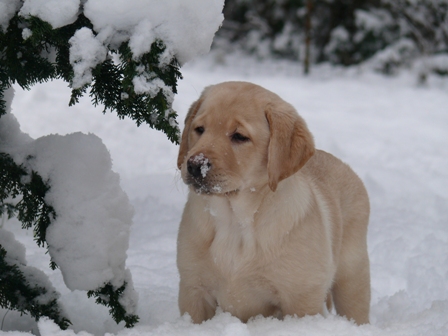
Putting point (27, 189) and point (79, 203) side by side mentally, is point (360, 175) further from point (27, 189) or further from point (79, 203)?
point (27, 189)

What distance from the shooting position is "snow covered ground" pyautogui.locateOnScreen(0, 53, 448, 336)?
3.36 m

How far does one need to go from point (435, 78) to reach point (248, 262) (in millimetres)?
10842


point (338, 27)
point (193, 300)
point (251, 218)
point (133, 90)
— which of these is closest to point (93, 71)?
point (133, 90)

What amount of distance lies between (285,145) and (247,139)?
0.21m

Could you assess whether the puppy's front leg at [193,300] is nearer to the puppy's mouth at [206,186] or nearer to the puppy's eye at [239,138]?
the puppy's mouth at [206,186]

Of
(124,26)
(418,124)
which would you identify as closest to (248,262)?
(124,26)

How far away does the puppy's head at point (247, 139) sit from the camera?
3072 millimetres

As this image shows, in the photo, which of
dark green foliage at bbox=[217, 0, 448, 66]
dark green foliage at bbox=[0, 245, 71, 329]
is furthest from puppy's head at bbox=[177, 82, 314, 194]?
dark green foliage at bbox=[217, 0, 448, 66]

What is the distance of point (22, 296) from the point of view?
9.98 ft

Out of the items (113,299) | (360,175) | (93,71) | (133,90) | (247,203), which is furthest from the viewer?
(360,175)

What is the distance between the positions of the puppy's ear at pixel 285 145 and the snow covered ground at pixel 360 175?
600mm

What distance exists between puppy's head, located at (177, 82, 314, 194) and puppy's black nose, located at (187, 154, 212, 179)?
1.1 inches

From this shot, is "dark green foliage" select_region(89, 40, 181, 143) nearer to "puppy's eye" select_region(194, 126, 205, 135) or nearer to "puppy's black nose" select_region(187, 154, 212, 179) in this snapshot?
"puppy's black nose" select_region(187, 154, 212, 179)

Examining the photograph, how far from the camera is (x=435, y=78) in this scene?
42.2 feet
